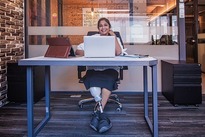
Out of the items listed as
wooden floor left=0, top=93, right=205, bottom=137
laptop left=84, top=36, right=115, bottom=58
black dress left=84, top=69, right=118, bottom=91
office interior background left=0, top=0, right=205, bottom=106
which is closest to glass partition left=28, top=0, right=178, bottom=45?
office interior background left=0, top=0, right=205, bottom=106

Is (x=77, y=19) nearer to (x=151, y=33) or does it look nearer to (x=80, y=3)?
(x=80, y=3)

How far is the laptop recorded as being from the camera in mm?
2349

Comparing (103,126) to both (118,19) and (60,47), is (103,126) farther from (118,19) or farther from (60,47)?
(118,19)

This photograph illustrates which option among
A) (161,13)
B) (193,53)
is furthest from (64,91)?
(193,53)

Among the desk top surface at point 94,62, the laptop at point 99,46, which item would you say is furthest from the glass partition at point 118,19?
the desk top surface at point 94,62

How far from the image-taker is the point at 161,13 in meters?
4.41

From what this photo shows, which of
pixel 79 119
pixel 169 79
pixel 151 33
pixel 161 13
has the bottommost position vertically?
pixel 79 119

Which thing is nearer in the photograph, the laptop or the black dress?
the laptop

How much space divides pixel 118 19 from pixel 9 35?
1.77m

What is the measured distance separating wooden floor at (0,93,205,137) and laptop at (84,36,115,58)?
779 millimetres

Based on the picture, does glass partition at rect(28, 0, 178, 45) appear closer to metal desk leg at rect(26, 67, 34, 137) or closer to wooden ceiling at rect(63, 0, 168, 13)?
wooden ceiling at rect(63, 0, 168, 13)

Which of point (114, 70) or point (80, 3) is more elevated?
point (80, 3)

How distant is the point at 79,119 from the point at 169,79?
1.53 m

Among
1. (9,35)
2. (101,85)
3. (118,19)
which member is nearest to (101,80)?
(101,85)
